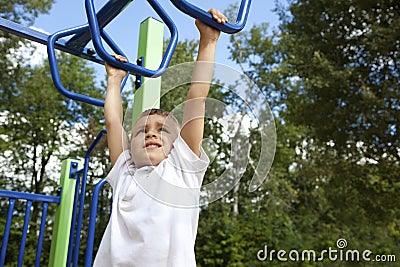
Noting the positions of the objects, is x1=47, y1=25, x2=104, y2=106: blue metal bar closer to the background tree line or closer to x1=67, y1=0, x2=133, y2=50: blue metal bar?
x1=67, y1=0, x2=133, y2=50: blue metal bar

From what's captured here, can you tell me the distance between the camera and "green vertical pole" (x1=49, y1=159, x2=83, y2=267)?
2375 millimetres

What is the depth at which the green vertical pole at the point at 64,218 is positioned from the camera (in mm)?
2375

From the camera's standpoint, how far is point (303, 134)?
803cm

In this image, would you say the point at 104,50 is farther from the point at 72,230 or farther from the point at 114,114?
the point at 72,230

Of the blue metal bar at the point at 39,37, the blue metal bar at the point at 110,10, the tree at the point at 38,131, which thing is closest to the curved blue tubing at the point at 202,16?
the blue metal bar at the point at 110,10

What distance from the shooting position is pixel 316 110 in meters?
6.30

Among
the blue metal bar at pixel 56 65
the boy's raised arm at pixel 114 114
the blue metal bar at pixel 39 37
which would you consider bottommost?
the boy's raised arm at pixel 114 114

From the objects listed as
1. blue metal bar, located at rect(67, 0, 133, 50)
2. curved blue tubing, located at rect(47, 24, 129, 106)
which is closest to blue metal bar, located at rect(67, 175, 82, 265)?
curved blue tubing, located at rect(47, 24, 129, 106)

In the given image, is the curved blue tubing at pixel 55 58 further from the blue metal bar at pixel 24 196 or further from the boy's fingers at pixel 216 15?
the blue metal bar at pixel 24 196

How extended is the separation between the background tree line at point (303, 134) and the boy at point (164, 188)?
451 centimetres

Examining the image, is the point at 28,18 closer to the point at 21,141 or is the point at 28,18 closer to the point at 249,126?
the point at 21,141

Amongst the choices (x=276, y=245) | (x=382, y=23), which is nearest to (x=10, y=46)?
(x=276, y=245)

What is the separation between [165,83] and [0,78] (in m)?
Result: 6.86

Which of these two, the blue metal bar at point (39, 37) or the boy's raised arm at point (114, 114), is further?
the blue metal bar at point (39, 37)
